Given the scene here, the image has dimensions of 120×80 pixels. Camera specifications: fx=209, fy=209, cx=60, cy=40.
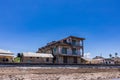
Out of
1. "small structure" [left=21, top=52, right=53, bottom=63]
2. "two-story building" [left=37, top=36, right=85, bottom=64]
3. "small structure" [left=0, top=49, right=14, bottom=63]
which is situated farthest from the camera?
"two-story building" [left=37, top=36, right=85, bottom=64]

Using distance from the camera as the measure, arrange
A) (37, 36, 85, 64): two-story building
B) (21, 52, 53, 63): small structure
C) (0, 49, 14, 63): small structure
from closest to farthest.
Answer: (0, 49, 14, 63): small structure → (21, 52, 53, 63): small structure → (37, 36, 85, 64): two-story building

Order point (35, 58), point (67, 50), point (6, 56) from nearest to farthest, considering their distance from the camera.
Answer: point (6, 56) → point (35, 58) → point (67, 50)

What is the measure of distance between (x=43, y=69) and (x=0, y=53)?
1658 cm

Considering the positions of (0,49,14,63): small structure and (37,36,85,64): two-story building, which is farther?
(37,36,85,64): two-story building

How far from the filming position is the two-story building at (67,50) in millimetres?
52219

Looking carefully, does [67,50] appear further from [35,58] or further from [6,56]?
[6,56]

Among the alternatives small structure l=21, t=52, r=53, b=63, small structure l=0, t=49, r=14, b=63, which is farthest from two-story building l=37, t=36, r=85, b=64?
small structure l=0, t=49, r=14, b=63

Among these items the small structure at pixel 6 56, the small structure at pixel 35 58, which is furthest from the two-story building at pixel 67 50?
the small structure at pixel 6 56

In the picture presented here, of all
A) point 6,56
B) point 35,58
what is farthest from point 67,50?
point 6,56

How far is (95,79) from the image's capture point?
25422mm

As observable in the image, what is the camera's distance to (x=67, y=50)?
53.5 m

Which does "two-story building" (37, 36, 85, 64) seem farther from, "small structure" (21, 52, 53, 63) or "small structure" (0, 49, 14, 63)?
"small structure" (0, 49, 14, 63)

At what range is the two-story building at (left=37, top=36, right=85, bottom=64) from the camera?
52.2 m

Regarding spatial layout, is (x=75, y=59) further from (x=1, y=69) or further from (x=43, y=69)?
(x=1, y=69)
